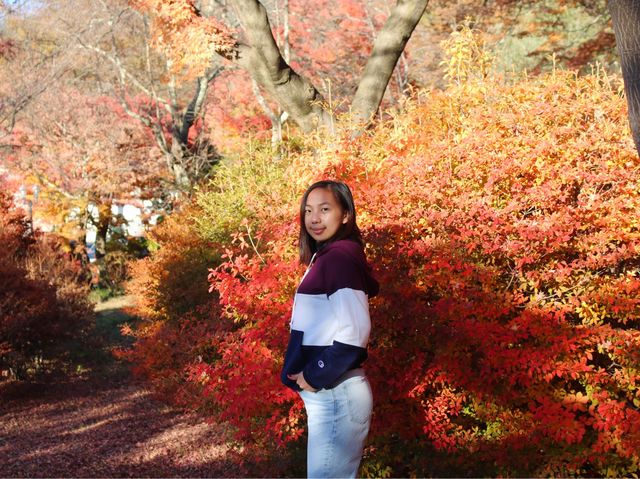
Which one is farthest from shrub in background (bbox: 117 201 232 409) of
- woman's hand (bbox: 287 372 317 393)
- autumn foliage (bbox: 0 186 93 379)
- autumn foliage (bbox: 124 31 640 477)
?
woman's hand (bbox: 287 372 317 393)

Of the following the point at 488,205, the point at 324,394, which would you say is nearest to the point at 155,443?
the point at 488,205

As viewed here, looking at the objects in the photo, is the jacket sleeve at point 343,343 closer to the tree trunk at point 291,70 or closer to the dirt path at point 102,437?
the dirt path at point 102,437

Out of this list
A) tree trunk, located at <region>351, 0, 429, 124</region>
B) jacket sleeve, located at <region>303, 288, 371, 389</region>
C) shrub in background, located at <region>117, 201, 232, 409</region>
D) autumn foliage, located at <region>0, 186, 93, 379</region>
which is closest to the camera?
jacket sleeve, located at <region>303, 288, 371, 389</region>

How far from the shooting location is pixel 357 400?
2.67 meters

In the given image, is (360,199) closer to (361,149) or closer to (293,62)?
(361,149)

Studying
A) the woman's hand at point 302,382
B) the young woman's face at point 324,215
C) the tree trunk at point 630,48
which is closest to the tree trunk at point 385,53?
the tree trunk at point 630,48

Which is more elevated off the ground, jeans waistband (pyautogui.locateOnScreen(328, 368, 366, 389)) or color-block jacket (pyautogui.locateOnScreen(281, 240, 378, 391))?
color-block jacket (pyautogui.locateOnScreen(281, 240, 378, 391))

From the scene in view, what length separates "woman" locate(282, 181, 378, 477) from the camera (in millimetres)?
2584

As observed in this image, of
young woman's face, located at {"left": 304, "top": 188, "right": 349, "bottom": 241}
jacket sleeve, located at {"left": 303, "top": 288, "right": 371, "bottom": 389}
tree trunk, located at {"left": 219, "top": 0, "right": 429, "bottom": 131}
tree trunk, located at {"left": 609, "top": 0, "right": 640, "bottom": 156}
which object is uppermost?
tree trunk, located at {"left": 219, "top": 0, "right": 429, "bottom": 131}

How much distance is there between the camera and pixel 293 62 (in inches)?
733

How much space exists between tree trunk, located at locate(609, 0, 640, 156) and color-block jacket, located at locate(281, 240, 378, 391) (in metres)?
1.54

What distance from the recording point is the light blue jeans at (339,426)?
265 cm

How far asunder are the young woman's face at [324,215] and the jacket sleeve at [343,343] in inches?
13.8

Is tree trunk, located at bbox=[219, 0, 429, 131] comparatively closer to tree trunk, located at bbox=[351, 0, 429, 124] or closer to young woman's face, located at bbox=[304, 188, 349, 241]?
tree trunk, located at bbox=[351, 0, 429, 124]
